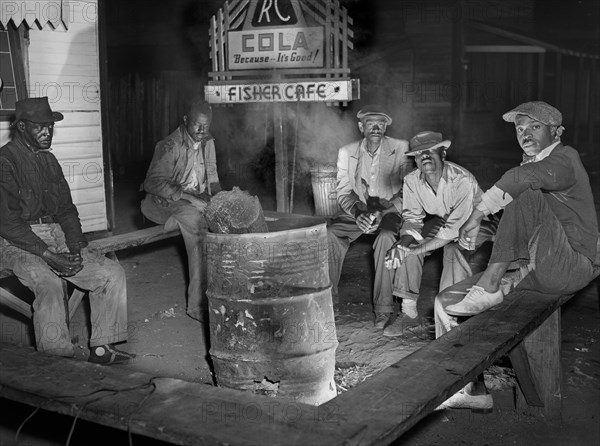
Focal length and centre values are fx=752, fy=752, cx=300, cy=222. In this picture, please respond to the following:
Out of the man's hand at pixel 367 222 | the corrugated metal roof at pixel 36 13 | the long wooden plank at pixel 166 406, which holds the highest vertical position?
the corrugated metal roof at pixel 36 13

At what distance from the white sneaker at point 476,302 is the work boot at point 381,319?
1.65 metres

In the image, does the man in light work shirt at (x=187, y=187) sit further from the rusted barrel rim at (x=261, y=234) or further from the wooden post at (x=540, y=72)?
the wooden post at (x=540, y=72)

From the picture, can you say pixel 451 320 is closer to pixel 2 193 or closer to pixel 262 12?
pixel 2 193

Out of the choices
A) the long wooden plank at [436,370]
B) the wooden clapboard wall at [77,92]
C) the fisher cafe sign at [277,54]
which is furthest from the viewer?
the wooden clapboard wall at [77,92]

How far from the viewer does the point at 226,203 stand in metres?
4.63

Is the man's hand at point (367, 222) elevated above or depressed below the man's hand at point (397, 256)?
above

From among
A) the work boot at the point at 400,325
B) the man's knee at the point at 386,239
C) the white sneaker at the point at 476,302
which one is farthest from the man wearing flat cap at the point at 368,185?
the white sneaker at the point at 476,302

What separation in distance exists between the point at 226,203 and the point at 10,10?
478 centimetres

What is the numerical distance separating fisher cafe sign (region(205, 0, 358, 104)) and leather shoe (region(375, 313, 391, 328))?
2.26m

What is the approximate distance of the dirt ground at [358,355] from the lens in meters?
4.65

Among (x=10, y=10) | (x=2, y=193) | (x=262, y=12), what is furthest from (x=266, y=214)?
(x=10, y=10)

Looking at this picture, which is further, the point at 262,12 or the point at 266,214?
the point at 262,12

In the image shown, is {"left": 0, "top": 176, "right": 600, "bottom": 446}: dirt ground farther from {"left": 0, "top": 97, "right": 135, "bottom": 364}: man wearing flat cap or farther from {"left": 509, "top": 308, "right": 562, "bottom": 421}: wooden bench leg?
{"left": 0, "top": 97, "right": 135, "bottom": 364}: man wearing flat cap

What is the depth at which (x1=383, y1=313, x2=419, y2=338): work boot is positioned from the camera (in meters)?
6.23
